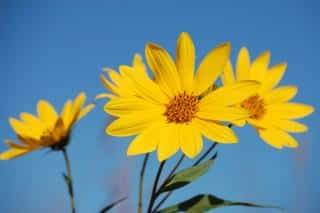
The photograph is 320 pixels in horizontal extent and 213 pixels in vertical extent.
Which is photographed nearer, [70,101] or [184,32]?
[184,32]

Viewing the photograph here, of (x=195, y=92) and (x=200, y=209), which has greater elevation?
(x=195, y=92)

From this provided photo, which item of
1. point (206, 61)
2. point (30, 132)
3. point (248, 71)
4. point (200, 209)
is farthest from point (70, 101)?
point (200, 209)

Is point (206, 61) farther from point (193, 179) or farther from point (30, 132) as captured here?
point (30, 132)

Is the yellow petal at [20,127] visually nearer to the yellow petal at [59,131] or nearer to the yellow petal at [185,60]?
the yellow petal at [59,131]

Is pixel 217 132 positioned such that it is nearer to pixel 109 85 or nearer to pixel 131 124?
pixel 131 124

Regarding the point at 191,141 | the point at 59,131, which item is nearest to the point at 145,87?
the point at 191,141

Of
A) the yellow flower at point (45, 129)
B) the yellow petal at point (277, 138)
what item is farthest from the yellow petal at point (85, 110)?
the yellow petal at point (277, 138)

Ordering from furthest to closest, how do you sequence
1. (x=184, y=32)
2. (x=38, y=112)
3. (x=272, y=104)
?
(x=38, y=112) → (x=272, y=104) → (x=184, y=32)

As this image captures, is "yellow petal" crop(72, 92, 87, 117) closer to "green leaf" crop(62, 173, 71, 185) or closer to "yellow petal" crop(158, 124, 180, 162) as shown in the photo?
"green leaf" crop(62, 173, 71, 185)
